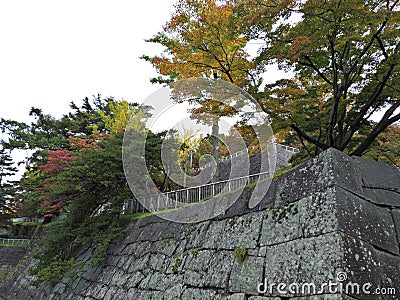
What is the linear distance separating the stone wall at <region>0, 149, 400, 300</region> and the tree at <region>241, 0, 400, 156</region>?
75.5 inches

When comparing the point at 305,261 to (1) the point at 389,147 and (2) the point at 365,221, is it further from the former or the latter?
(1) the point at 389,147

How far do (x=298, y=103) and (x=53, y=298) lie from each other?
9.30m

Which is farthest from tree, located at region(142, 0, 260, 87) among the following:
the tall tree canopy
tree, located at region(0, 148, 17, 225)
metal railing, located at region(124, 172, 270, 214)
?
tree, located at region(0, 148, 17, 225)

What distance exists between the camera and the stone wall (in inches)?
104

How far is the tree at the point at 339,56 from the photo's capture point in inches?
174

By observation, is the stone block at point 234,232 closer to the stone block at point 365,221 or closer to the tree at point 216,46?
the stone block at point 365,221

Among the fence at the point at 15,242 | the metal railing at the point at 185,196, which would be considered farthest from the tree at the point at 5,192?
the metal railing at the point at 185,196

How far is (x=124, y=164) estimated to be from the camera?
8.95 meters

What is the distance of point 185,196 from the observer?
812 cm

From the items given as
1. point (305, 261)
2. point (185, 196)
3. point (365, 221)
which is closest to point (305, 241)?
point (305, 261)

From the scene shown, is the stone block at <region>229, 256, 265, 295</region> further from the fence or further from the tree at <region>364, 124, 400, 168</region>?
the fence

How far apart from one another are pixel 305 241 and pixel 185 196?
5.42 meters

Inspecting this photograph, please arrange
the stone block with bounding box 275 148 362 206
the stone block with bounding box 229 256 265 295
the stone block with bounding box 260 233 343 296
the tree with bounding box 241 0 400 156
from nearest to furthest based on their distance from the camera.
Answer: the stone block with bounding box 260 233 343 296, the stone block with bounding box 275 148 362 206, the stone block with bounding box 229 256 265 295, the tree with bounding box 241 0 400 156

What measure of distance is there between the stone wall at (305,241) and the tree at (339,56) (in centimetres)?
192
